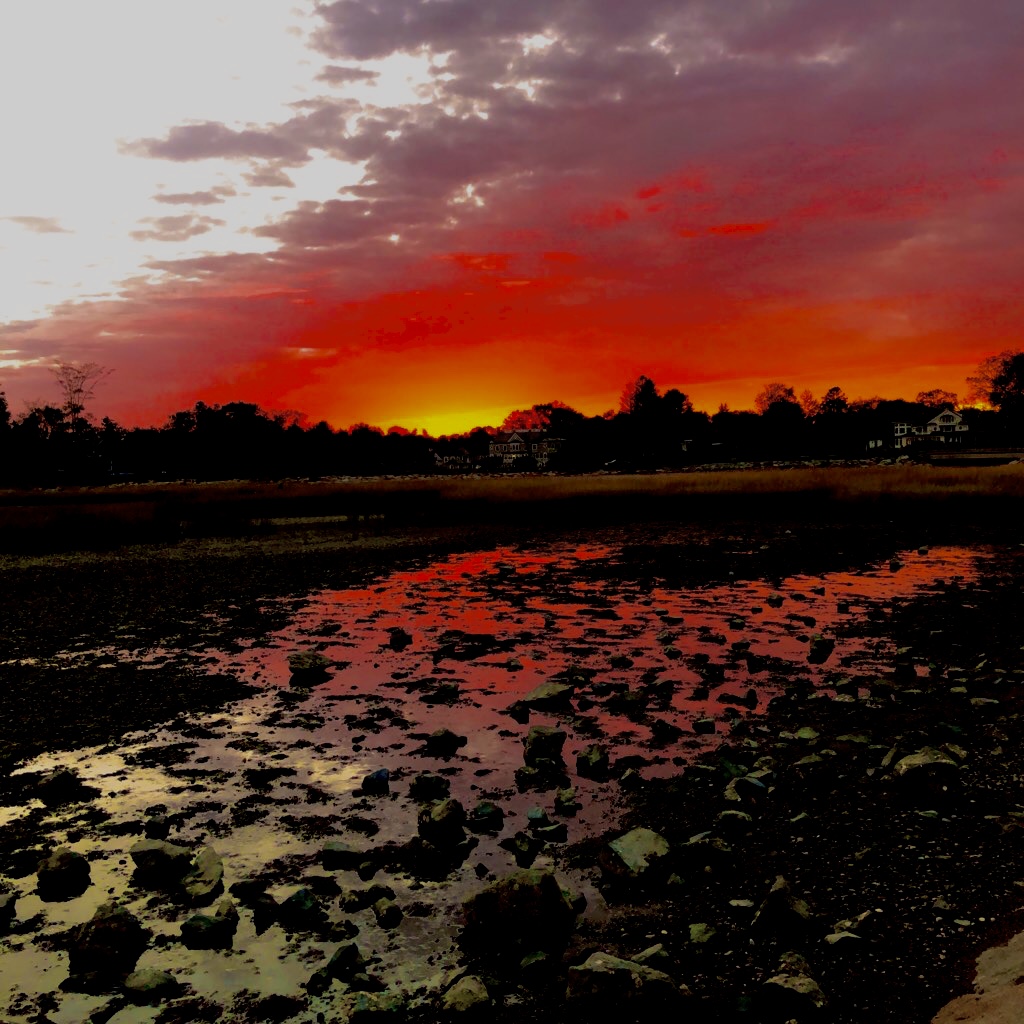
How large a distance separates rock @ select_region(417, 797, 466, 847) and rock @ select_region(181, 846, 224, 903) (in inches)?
76.2

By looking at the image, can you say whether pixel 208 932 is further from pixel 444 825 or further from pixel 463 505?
pixel 463 505

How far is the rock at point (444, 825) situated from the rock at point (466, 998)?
2205 millimetres

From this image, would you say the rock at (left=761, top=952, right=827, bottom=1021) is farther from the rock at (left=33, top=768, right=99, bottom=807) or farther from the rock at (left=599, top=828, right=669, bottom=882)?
the rock at (left=33, top=768, right=99, bottom=807)

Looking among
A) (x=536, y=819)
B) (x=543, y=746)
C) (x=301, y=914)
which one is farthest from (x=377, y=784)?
(x=301, y=914)

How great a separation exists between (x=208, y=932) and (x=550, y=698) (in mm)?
6542

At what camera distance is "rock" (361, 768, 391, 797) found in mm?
8703

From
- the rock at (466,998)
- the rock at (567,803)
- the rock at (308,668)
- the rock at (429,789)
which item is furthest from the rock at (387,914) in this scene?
the rock at (308,668)

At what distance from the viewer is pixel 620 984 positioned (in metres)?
4.85

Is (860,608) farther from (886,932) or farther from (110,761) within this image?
(110,761)

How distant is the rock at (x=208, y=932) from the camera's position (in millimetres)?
5926

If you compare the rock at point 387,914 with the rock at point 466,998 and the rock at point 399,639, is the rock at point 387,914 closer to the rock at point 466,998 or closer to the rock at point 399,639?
the rock at point 466,998

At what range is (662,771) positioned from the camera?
29.9ft

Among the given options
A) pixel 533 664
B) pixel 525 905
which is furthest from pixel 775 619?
pixel 525 905

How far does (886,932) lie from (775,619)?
12.7 m
